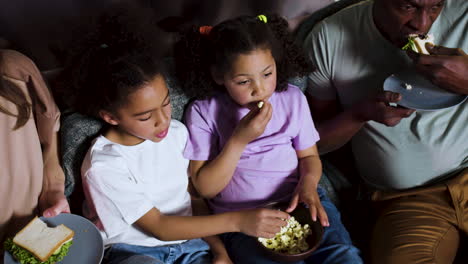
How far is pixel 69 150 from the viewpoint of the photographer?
1318mm

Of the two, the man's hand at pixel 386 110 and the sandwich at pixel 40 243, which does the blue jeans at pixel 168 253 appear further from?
the man's hand at pixel 386 110

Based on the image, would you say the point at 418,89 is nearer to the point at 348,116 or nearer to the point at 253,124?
the point at 348,116

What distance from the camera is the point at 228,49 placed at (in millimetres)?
1278

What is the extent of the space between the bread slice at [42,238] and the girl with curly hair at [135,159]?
0.42ft

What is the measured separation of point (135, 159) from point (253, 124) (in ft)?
1.37

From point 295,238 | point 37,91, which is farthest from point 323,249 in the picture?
point 37,91

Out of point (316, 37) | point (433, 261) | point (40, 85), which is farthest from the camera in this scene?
point (316, 37)

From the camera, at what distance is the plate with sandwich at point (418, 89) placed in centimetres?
134

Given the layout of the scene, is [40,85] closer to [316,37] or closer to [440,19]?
[316,37]

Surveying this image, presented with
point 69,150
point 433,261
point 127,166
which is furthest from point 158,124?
point 433,261

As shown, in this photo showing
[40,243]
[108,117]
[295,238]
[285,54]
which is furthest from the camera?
[285,54]

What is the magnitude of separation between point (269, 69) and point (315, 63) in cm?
39

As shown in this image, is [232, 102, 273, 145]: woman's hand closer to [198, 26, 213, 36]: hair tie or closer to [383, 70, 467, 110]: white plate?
[198, 26, 213, 36]: hair tie

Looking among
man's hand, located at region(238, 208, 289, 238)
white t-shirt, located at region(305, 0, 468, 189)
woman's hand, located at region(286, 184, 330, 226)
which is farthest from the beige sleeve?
white t-shirt, located at region(305, 0, 468, 189)
